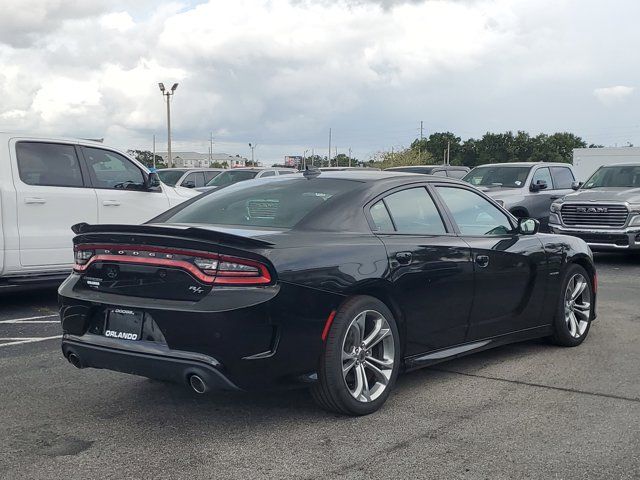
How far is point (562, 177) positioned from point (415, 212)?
1209 centimetres

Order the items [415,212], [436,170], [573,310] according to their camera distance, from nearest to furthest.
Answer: [415,212]
[573,310]
[436,170]

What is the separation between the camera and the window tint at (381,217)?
5.13 metres

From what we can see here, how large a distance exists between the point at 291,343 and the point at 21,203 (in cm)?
515

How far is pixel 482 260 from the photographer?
5.66 m

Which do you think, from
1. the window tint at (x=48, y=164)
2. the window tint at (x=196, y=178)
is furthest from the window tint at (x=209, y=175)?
the window tint at (x=48, y=164)

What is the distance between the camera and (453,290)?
5.37 metres

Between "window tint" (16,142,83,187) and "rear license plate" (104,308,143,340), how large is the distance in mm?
4526

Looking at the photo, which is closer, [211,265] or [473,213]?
[211,265]

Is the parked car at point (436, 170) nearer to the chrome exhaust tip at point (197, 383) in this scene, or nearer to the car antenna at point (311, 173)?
the car antenna at point (311, 173)

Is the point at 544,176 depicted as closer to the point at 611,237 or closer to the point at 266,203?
the point at 611,237

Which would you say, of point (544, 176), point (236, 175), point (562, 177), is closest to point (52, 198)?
point (544, 176)

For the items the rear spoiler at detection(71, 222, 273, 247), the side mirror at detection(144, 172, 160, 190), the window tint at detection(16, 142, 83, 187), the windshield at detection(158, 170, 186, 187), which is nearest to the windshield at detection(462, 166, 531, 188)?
the side mirror at detection(144, 172, 160, 190)

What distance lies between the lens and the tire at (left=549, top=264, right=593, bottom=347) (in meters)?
6.56

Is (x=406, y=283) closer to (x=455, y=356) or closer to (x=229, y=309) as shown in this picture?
(x=455, y=356)
